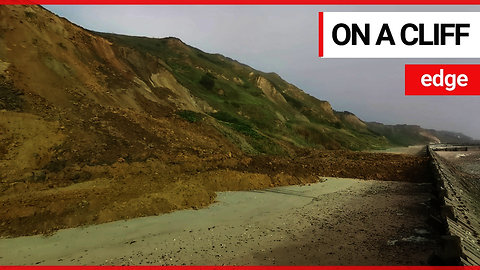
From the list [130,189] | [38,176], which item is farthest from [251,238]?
[38,176]

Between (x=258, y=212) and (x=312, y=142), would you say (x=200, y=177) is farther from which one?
(x=312, y=142)

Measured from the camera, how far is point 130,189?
15.3 m

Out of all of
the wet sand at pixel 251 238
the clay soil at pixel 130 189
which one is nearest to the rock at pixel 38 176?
the clay soil at pixel 130 189

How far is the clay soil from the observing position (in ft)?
40.0

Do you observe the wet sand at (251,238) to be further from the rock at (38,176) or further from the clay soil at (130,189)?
the rock at (38,176)

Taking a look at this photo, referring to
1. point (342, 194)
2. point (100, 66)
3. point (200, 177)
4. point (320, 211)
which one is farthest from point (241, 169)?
point (100, 66)

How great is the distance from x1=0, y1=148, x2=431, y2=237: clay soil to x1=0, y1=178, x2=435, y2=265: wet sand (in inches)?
27.5

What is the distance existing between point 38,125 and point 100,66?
14762 mm

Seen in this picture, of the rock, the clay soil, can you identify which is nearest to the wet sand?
the clay soil

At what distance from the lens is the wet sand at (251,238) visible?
945 centimetres

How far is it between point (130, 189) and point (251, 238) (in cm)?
709

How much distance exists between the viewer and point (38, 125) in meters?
19.4

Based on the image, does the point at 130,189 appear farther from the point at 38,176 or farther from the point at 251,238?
the point at 251,238

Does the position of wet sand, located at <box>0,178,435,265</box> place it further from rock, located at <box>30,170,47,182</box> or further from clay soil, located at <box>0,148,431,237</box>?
rock, located at <box>30,170,47,182</box>
